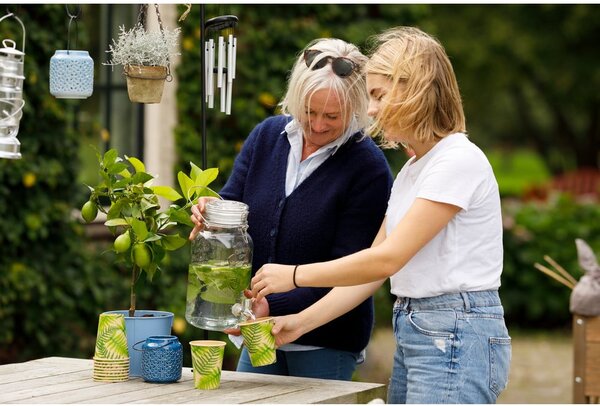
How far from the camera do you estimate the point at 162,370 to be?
9.43 ft

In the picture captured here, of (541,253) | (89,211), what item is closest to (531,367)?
(541,253)

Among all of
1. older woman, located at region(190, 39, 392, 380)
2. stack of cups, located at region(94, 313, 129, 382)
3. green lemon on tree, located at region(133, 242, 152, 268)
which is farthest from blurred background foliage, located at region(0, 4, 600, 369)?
stack of cups, located at region(94, 313, 129, 382)

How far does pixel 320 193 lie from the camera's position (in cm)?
314

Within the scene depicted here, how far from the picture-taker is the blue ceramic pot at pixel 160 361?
2863mm

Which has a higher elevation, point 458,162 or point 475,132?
point 475,132

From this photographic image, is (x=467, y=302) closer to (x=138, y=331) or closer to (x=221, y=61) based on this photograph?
(x=138, y=331)

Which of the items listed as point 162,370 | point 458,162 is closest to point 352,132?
point 458,162

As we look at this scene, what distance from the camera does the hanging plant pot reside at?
3100 millimetres

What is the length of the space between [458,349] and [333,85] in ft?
2.91

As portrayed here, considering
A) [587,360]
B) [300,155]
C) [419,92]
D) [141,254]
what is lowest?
[587,360]

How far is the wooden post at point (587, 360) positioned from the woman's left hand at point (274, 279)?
2.13 meters

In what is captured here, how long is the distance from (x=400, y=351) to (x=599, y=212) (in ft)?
23.9

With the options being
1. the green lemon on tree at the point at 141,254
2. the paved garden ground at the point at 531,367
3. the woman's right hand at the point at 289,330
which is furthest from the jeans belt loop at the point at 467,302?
the paved garden ground at the point at 531,367

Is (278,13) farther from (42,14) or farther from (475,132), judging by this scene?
(475,132)
